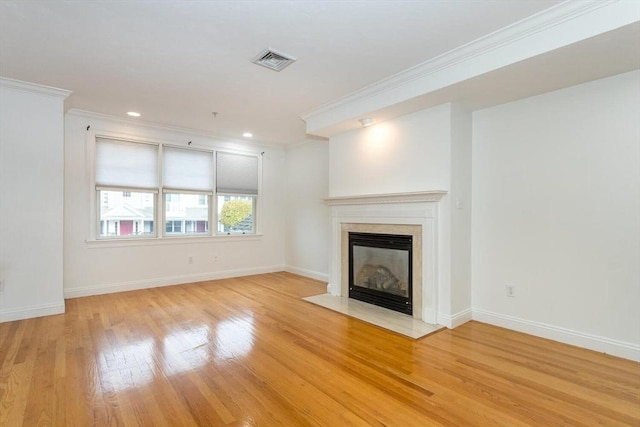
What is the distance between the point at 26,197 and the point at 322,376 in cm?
391

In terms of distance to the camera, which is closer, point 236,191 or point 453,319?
point 453,319

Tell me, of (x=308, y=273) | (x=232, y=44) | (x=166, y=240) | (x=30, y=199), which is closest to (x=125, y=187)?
(x=166, y=240)

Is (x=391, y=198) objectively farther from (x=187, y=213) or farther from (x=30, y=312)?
(x=30, y=312)

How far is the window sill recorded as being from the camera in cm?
467

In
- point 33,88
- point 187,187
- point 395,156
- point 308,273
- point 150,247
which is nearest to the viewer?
point 33,88

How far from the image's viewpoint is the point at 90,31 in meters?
2.52

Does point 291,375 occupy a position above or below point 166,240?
below

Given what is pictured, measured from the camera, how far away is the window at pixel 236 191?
19.4ft

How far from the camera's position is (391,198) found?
3.80m

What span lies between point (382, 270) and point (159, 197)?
12.4 ft

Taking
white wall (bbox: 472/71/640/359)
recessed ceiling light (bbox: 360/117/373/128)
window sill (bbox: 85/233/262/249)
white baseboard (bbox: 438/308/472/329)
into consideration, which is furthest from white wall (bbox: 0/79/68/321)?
white wall (bbox: 472/71/640/359)

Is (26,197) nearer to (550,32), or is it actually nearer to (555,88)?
(550,32)

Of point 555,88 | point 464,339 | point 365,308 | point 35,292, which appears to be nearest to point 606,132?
point 555,88

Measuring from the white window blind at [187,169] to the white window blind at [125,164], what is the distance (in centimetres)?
19
